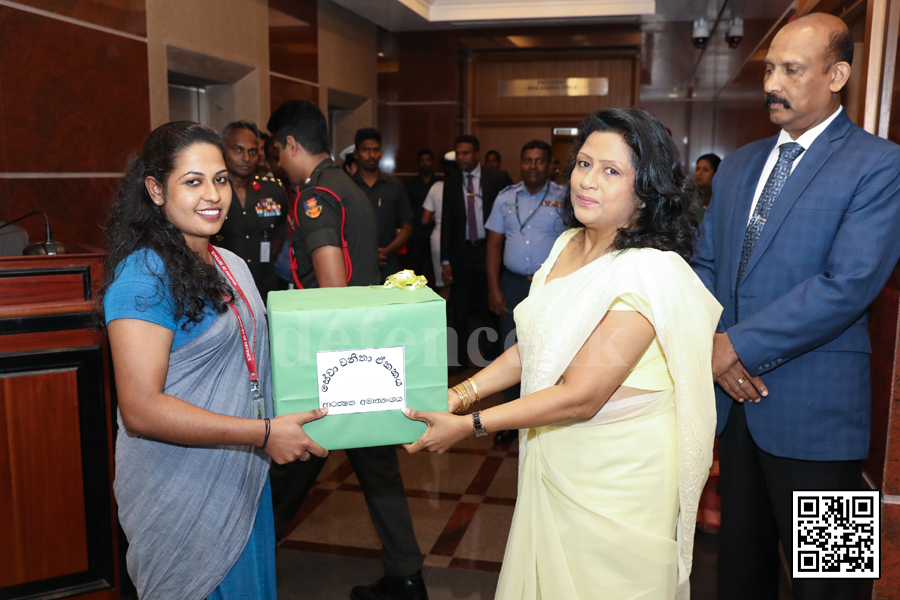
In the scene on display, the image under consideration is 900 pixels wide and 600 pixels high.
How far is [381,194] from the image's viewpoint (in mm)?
5117

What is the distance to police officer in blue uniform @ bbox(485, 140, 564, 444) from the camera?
377 cm

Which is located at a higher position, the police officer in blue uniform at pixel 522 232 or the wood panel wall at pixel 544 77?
the wood panel wall at pixel 544 77

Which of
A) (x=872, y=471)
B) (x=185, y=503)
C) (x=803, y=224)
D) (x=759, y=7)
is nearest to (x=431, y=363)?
(x=185, y=503)

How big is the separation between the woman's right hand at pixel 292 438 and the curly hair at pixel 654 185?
28.7 inches

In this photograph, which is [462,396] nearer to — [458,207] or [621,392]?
[621,392]

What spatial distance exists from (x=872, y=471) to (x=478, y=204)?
12.6 feet

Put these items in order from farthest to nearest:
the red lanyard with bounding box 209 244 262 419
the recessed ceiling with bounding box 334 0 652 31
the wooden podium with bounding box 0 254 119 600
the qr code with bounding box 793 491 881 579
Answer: the recessed ceiling with bounding box 334 0 652 31
the wooden podium with bounding box 0 254 119 600
the qr code with bounding box 793 491 881 579
the red lanyard with bounding box 209 244 262 419

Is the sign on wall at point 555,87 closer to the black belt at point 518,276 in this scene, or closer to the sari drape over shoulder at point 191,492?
the black belt at point 518,276

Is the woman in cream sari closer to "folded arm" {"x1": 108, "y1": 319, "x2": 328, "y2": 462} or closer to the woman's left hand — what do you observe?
the woman's left hand

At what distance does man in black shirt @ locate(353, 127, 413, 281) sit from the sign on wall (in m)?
3.51

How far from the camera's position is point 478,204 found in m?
5.31

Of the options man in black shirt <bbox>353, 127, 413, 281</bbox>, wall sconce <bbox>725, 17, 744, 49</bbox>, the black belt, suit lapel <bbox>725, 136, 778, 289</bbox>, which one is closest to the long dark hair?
suit lapel <bbox>725, 136, 778, 289</bbox>

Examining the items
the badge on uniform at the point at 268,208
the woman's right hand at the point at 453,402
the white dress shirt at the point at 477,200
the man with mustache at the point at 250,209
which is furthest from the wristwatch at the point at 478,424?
the white dress shirt at the point at 477,200

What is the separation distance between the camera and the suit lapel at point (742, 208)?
5.80 ft
